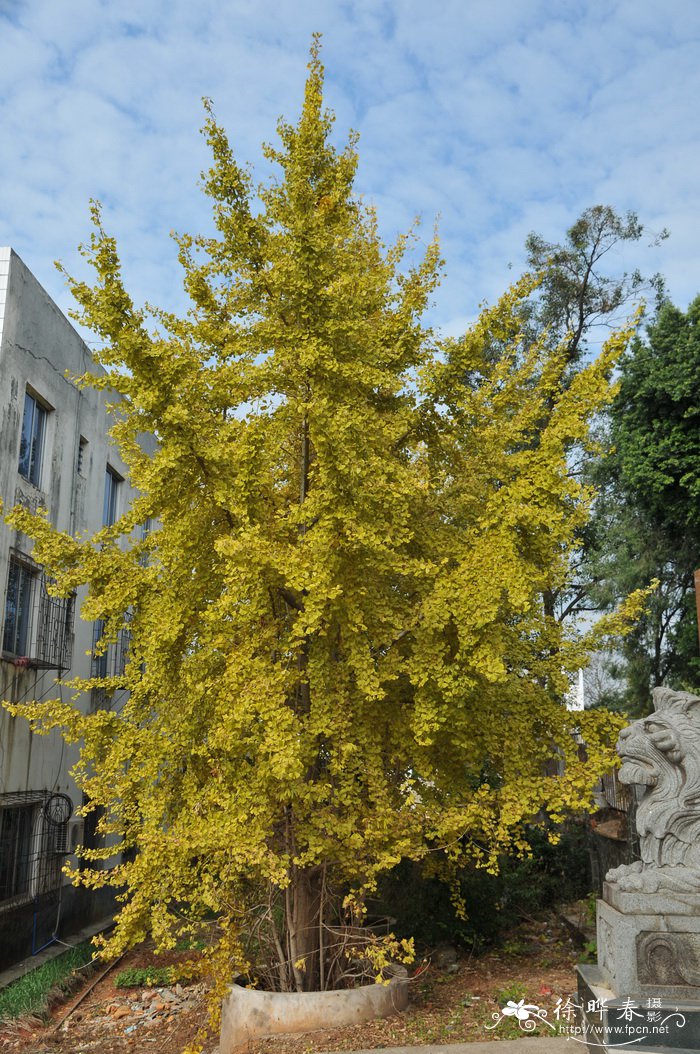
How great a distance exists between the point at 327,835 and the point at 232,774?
1012 millimetres

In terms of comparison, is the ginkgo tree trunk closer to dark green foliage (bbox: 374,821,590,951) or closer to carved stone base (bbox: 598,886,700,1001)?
carved stone base (bbox: 598,886,700,1001)

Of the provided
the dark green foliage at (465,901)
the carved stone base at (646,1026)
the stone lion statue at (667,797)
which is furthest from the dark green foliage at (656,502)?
the carved stone base at (646,1026)

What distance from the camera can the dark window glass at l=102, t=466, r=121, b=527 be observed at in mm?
17547

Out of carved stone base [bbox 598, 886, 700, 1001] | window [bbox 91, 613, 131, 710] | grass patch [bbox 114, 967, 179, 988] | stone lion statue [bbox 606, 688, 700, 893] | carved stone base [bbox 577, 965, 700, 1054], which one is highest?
Result: window [bbox 91, 613, 131, 710]

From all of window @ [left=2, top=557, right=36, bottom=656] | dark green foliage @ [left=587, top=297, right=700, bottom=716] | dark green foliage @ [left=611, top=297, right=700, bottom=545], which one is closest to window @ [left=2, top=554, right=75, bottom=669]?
window @ [left=2, top=557, right=36, bottom=656]

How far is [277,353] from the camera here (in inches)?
318

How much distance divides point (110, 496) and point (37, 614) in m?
5.20

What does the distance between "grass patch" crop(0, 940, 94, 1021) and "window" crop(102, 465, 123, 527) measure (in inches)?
322

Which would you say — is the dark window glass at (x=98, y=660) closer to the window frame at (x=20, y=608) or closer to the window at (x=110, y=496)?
the window at (x=110, y=496)

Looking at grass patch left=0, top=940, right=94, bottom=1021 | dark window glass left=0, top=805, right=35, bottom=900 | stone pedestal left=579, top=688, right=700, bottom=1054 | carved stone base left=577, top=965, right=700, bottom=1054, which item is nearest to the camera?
carved stone base left=577, top=965, right=700, bottom=1054

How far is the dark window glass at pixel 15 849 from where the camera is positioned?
11867mm

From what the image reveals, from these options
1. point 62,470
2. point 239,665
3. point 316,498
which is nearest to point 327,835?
point 239,665

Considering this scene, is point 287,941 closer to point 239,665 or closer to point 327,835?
point 327,835

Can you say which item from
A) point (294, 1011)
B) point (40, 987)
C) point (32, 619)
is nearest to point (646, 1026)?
point (294, 1011)
